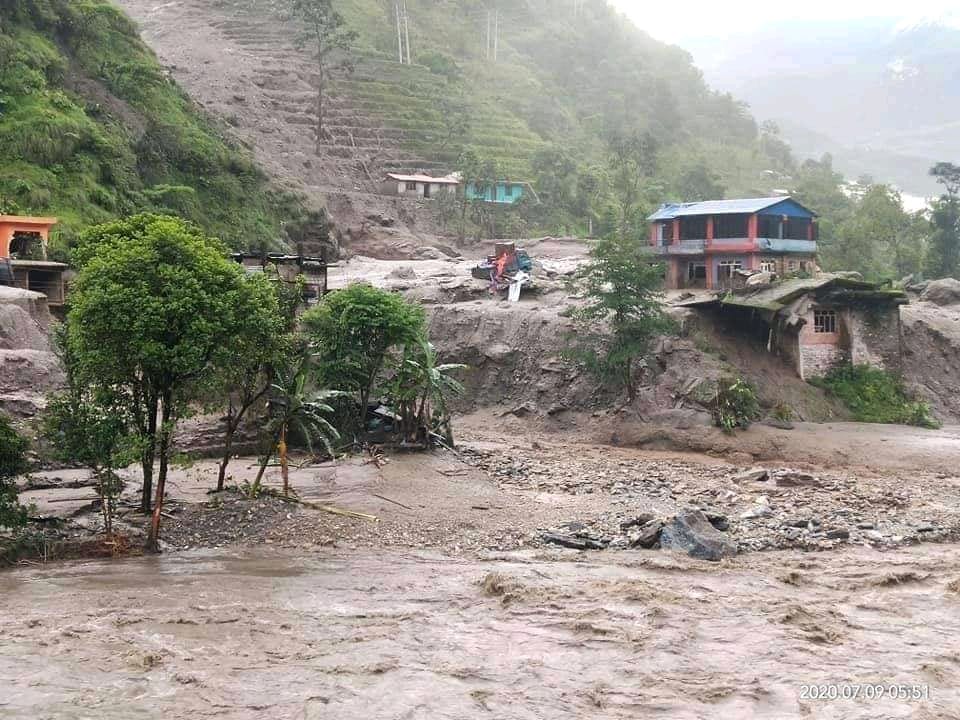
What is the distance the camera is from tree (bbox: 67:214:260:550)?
18828 mm

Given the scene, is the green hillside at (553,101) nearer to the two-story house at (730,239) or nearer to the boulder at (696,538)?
the two-story house at (730,239)

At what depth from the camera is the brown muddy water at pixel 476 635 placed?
1352 centimetres

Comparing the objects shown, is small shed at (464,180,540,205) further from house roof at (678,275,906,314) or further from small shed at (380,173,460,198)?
house roof at (678,275,906,314)

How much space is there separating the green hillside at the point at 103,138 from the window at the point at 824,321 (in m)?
27.3

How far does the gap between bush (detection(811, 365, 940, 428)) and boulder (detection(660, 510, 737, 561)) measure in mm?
16907

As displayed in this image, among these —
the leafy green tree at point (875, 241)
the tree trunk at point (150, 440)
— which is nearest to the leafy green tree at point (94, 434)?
the tree trunk at point (150, 440)

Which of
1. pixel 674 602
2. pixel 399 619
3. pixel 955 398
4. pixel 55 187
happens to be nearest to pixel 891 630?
pixel 674 602

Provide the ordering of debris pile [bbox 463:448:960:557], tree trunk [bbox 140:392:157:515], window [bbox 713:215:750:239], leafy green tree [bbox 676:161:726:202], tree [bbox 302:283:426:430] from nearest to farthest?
tree trunk [bbox 140:392:157:515] → debris pile [bbox 463:448:960:557] → tree [bbox 302:283:426:430] → window [bbox 713:215:750:239] → leafy green tree [bbox 676:161:726:202]

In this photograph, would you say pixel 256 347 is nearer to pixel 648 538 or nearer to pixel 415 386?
pixel 415 386

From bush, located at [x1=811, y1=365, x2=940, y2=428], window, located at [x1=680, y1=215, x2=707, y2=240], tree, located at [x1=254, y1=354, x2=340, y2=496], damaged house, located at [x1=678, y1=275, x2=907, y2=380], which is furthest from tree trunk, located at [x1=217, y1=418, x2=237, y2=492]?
window, located at [x1=680, y1=215, x2=707, y2=240]

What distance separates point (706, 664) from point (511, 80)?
94942mm

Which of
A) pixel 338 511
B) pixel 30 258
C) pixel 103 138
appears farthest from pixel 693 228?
pixel 103 138

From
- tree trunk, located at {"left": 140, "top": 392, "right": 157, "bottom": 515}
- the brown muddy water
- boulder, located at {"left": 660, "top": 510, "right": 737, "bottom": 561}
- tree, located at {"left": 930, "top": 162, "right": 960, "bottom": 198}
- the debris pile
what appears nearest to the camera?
the brown muddy water

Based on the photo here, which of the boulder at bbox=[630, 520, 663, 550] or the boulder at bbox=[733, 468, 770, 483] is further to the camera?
the boulder at bbox=[733, 468, 770, 483]
